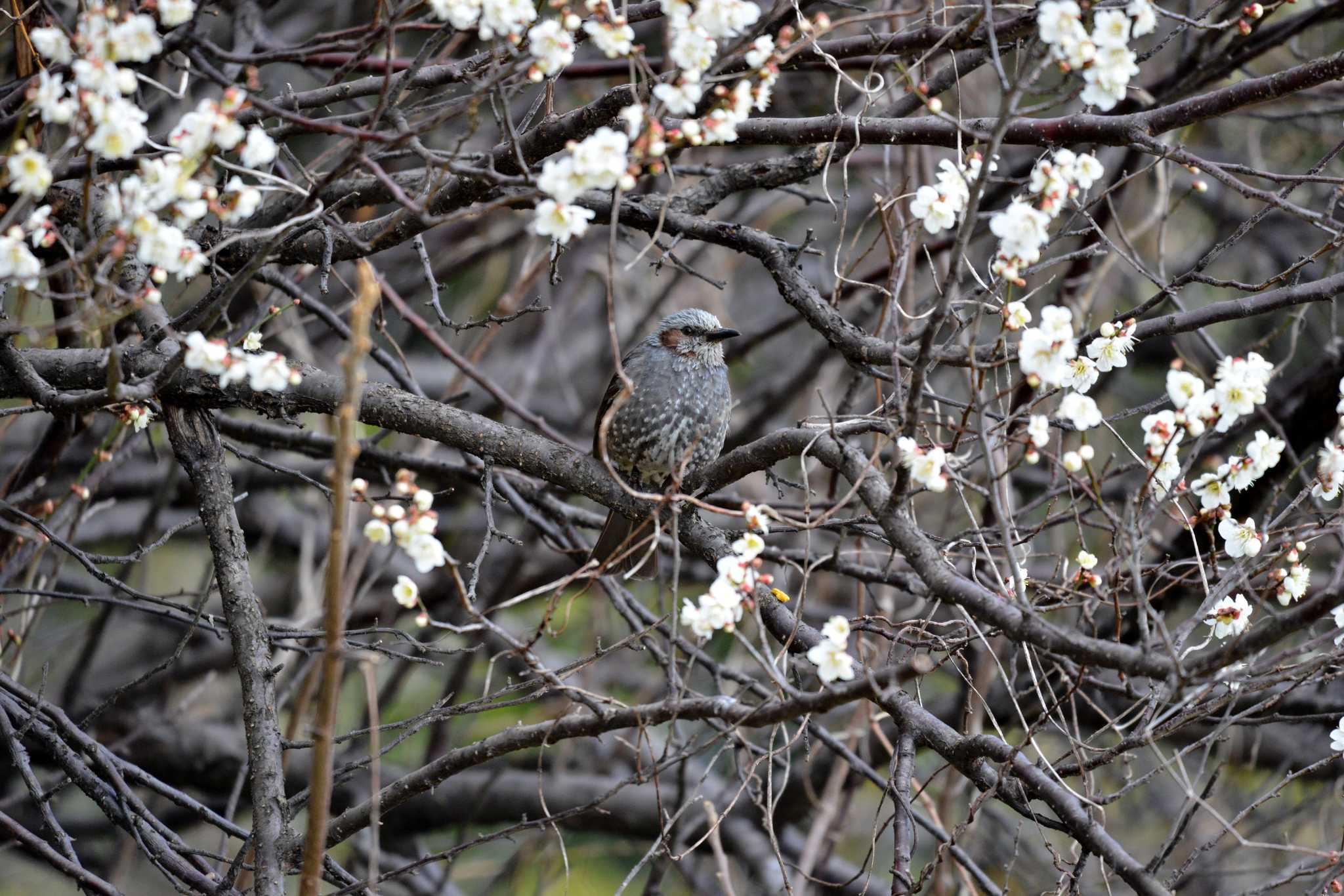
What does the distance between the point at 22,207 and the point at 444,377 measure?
4.83 meters

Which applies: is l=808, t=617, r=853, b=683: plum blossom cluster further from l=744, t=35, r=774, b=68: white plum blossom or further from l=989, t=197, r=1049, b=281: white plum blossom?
l=744, t=35, r=774, b=68: white plum blossom

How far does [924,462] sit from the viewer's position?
2170 mm

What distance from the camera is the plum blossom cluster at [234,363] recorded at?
2043 millimetres

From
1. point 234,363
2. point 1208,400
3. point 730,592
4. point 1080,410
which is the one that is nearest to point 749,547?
point 730,592

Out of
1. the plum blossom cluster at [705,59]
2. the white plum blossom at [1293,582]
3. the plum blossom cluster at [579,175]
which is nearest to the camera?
the plum blossom cluster at [579,175]

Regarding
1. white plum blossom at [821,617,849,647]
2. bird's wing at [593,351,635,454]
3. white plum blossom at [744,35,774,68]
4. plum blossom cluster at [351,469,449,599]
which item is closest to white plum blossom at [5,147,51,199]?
plum blossom cluster at [351,469,449,599]

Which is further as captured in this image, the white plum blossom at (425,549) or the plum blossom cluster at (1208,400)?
the plum blossom cluster at (1208,400)

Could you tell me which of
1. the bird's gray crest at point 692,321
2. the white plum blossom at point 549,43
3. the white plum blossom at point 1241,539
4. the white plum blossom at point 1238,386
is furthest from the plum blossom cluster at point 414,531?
the bird's gray crest at point 692,321

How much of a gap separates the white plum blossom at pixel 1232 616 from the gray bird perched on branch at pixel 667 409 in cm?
188

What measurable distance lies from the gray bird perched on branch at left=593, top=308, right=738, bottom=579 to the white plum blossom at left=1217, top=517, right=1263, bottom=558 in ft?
6.09

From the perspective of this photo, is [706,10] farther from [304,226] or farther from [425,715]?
[425,715]

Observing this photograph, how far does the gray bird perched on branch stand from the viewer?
4164 mm

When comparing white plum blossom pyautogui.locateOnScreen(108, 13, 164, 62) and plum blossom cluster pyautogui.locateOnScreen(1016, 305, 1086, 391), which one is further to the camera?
plum blossom cluster pyautogui.locateOnScreen(1016, 305, 1086, 391)

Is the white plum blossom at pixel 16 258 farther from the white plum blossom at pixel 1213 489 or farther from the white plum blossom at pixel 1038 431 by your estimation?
the white plum blossom at pixel 1213 489
